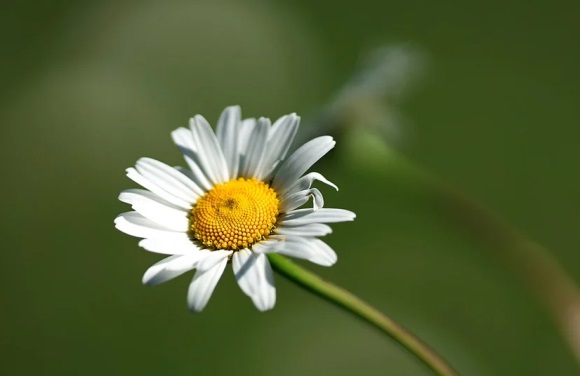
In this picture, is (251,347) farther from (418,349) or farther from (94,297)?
(418,349)

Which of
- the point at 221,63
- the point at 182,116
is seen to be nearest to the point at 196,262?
the point at 182,116

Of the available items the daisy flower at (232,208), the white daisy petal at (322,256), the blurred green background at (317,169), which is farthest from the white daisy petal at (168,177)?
the blurred green background at (317,169)

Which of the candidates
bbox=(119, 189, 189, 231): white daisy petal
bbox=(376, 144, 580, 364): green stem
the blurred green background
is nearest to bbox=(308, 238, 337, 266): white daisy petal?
bbox=(119, 189, 189, 231): white daisy petal

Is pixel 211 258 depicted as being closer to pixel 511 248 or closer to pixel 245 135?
pixel 245 135

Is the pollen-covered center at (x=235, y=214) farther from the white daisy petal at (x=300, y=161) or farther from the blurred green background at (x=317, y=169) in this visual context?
the blurred green background at (x=317, y=169)

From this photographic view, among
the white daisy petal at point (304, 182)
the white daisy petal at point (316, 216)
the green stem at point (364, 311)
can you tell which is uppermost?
the white daisy petal at point (304, 182)

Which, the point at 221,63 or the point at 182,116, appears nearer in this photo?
the point at 182,116

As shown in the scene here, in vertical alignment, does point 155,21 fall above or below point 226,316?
above
